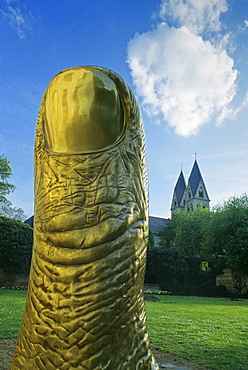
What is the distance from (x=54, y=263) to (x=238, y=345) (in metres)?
4.90

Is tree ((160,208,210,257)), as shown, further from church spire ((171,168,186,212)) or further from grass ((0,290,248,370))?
grass ((0,290,248,370))

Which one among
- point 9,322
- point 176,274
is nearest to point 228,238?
point 176,274

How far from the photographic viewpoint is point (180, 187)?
266 ft

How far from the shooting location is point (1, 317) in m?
7.05

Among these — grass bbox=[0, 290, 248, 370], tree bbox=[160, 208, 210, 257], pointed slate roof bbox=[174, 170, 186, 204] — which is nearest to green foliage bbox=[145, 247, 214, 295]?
tree bbox=[160, 208, 210, 257]

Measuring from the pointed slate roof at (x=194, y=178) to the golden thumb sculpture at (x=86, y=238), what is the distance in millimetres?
71550

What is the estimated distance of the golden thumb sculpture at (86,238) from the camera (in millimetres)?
1818

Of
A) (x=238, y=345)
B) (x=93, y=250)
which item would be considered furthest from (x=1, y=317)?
(x=93, y=250)

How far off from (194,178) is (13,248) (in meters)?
58.6

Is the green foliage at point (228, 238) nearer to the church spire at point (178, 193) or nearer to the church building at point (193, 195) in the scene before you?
the church building at point (193, 195)

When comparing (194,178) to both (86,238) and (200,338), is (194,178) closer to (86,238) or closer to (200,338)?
(200,338)

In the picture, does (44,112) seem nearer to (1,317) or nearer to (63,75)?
(63,75)

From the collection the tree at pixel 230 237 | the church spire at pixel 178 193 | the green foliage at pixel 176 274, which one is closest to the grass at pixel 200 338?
the green foliage at pixel 176 274

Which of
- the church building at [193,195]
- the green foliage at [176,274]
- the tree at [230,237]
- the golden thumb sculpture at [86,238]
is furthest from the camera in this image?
the church building at [193,195]
